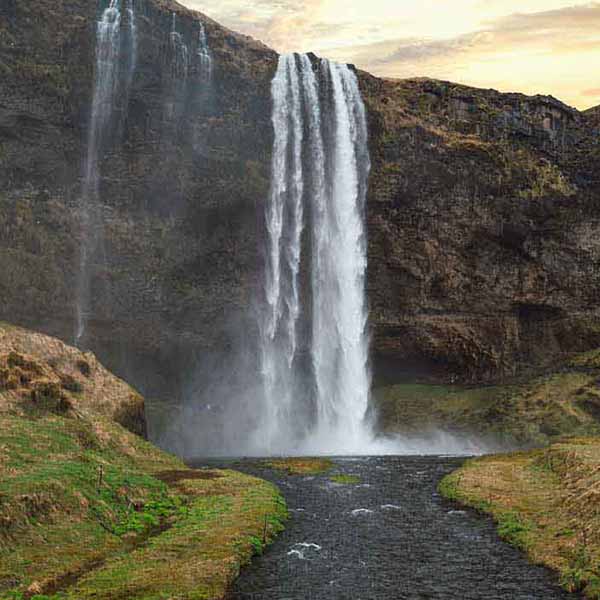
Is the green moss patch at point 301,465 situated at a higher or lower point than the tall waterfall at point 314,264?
lower

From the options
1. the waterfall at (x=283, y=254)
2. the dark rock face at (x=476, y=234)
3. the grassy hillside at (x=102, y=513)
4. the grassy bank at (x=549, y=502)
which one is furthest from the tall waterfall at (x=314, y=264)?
the grassy hillside at (x=102, y=513)

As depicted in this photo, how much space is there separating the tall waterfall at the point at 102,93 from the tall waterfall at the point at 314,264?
604 inches

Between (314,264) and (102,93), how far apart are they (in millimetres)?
26403

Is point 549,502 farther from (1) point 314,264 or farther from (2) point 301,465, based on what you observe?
(1) point 314,264

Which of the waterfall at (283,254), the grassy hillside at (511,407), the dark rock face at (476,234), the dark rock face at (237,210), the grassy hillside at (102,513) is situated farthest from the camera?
the dark rock face at (476,234)

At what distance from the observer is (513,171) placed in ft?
263

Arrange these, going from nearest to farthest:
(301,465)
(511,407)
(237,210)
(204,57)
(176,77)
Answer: (301,465) < (176,77) < (204,57) < (237,210) < (511,407)

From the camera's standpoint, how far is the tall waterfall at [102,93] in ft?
225

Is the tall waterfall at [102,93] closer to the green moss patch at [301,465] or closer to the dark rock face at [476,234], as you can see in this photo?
the dark rock face at [476,234]

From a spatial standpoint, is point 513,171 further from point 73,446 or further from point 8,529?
point 8,529

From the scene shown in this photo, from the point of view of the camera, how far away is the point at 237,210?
239 feet

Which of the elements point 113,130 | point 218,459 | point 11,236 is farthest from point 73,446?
point 113,130

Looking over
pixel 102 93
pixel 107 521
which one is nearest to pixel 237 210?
pixel 102 93

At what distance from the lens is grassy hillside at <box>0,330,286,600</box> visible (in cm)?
2125
